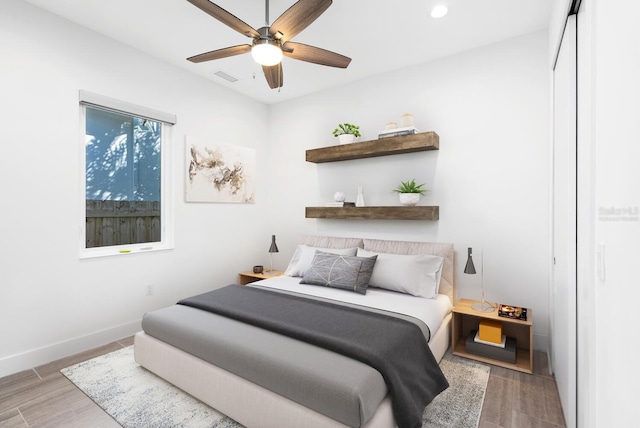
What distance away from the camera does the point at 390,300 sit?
263 centimetres

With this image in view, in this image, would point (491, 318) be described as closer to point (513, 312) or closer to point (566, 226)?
point (513, 312)

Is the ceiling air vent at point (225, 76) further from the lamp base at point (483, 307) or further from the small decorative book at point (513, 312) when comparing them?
the small decorative book at point (513, 312)

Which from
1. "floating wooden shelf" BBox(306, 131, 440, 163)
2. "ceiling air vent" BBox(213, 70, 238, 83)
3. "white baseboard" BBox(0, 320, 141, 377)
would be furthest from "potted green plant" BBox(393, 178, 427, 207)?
"white baseboard" BBox(0, 320, 141, 377)

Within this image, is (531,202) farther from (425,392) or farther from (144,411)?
Result: (144,411)

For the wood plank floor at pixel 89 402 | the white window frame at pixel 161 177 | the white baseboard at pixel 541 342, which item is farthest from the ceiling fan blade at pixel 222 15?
the white baseboard at pixel 541 342

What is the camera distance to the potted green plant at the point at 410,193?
321 centimetres

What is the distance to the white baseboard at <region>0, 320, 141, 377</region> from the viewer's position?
239 centimetres

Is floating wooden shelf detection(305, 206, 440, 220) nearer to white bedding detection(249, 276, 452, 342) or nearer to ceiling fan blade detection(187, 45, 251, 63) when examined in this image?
white bedding detection(249, 276, 452, 342)

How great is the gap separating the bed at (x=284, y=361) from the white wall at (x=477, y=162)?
0.43 metres

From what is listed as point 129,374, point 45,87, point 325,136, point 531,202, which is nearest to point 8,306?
point 129,374

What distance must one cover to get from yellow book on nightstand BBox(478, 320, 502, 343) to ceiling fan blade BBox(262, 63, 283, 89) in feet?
8.70

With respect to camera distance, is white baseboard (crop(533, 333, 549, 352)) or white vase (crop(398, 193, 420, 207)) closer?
white baseboard (crop(533, 333, 549, 352))

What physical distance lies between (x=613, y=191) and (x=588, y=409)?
944mm

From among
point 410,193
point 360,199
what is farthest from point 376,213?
point 410,193
